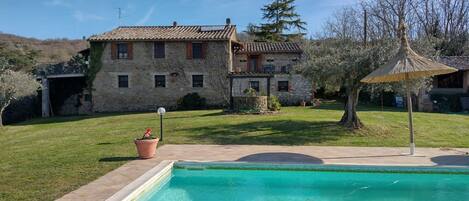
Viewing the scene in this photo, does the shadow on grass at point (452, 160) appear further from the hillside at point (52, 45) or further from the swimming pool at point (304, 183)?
the hillside at point (52, 45)

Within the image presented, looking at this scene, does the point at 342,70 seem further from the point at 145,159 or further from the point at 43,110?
the point at 43,110

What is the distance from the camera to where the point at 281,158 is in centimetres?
971

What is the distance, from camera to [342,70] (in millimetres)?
13484

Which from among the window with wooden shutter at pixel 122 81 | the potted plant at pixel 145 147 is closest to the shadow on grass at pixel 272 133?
the potted plant at pixel 145 147

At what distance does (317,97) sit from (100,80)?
1770 centimetres

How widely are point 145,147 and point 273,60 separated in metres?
23.9

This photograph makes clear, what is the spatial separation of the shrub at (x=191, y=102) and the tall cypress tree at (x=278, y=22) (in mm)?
19049

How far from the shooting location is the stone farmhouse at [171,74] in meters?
29.2

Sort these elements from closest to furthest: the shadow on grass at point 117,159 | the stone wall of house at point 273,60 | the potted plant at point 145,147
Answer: the shadow on grass at point 117,159, the potted plant at point 145,147, the stone wall of house at point 273,60

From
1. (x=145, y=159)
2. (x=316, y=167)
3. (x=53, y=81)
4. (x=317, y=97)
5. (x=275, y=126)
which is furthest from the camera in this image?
(x=317, y=97)

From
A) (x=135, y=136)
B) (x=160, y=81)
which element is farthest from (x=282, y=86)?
(x=135, y=136)

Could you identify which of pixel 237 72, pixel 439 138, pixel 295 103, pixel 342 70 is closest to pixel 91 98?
pixel 237 72

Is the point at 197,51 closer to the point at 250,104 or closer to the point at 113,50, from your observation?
the point at 113,50

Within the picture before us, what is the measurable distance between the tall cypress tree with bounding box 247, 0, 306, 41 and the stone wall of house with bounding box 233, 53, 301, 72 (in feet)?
44.7
